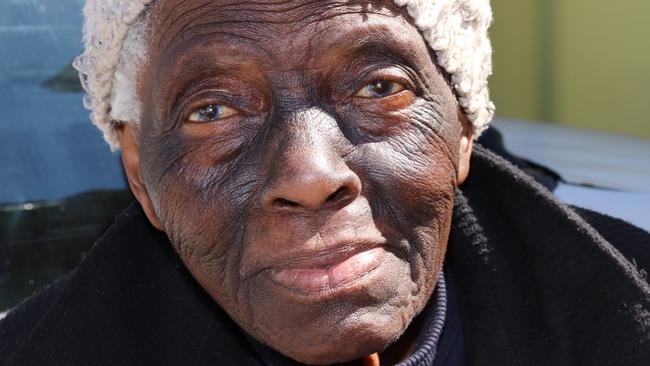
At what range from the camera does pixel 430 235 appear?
170cm

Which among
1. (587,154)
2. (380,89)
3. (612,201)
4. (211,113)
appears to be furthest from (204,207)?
(587,154)

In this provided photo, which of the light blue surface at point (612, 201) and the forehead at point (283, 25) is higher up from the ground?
the forehead at point (283, 25)

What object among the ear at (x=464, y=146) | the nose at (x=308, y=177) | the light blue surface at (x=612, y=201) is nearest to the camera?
the nose at (x=308, y=177)

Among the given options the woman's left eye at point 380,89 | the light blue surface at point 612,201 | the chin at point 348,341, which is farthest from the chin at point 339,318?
the light blue surface at point 612,201

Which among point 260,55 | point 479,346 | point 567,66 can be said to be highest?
point 260,55

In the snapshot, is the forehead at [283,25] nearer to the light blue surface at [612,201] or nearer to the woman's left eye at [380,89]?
the woman's left eye at [380,89]

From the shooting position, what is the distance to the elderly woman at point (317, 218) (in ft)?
5.13

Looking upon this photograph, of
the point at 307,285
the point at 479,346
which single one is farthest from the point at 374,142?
the point at 479,346

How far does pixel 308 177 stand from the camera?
1.49 m

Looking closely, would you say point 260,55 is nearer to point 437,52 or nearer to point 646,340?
point 437,52

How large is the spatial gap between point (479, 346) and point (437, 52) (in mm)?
654

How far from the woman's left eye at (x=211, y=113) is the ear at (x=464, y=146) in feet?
1.61

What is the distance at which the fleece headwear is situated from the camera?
1.76 meters

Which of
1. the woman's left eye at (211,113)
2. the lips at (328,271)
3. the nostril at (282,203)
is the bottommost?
the lips at (328,271)
